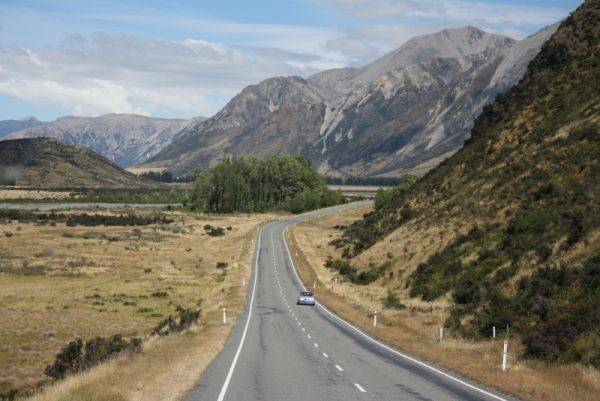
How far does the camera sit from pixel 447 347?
30.2 metres

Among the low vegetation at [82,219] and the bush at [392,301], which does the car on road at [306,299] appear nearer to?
the bush at [392,301]

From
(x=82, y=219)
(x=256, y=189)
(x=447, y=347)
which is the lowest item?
(x=447, y=347)

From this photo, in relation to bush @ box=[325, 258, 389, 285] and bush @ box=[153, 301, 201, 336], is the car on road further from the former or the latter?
bush @ box=[153, 301, 201, 336]

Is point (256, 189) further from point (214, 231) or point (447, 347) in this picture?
point (447, 347)

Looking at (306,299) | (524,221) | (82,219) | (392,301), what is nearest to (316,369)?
(392,301)

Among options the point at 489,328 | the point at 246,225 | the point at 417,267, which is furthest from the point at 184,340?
the point at 246,225

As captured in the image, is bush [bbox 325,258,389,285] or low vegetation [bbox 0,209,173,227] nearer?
bush [bbox 325,258,389,285]

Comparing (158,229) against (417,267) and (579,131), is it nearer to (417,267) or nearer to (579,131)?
(417,267)

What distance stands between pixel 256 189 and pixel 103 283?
128m

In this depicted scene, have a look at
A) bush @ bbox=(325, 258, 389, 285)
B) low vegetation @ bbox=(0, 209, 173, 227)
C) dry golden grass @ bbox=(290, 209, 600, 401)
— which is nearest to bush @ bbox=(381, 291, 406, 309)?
dry golden grass @ bbox=(290, 209, 600, 401)

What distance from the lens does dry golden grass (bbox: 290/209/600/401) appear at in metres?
19.8

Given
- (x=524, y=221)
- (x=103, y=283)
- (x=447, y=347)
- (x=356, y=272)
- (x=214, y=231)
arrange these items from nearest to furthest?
(x=447, y=347), (x=524, y=221), (x=103, y=283), (x=356, y=272), (x=214, y=231)

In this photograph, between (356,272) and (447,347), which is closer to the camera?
(447,347)

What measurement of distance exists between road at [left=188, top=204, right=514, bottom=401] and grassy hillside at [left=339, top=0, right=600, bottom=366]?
505cm
